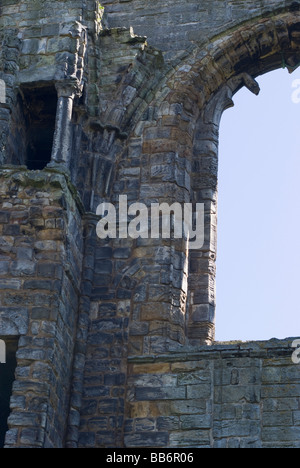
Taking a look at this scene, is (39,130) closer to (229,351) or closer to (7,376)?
(7,376)

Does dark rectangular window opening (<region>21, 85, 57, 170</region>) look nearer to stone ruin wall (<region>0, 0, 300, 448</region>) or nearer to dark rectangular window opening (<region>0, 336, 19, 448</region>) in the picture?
stone ruin wall (<region>0, 0, 300, 448</region>)

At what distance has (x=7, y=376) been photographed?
43.5 feet

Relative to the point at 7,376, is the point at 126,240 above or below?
above

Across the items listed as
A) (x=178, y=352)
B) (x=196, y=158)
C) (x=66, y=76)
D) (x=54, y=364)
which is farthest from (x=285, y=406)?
(x=66, y=76)

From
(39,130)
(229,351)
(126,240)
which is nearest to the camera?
(229,351)

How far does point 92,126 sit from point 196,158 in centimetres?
137

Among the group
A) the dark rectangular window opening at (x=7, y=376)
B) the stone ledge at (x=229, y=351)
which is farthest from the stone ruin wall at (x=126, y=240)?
the dark rectangular window opening at (x=7, y=376)

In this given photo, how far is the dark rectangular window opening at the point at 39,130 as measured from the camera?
1521 cm

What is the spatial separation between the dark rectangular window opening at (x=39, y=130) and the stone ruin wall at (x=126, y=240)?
33 millimetres

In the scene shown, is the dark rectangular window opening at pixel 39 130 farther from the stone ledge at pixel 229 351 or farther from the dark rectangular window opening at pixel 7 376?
the stone ledge at pixel 229 351

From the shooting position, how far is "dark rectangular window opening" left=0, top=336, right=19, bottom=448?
12.7 meters

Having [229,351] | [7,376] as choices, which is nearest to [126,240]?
[229,351]

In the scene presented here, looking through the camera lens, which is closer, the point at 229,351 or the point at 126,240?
the point at 229,351

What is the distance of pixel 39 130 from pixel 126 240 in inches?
80.7
